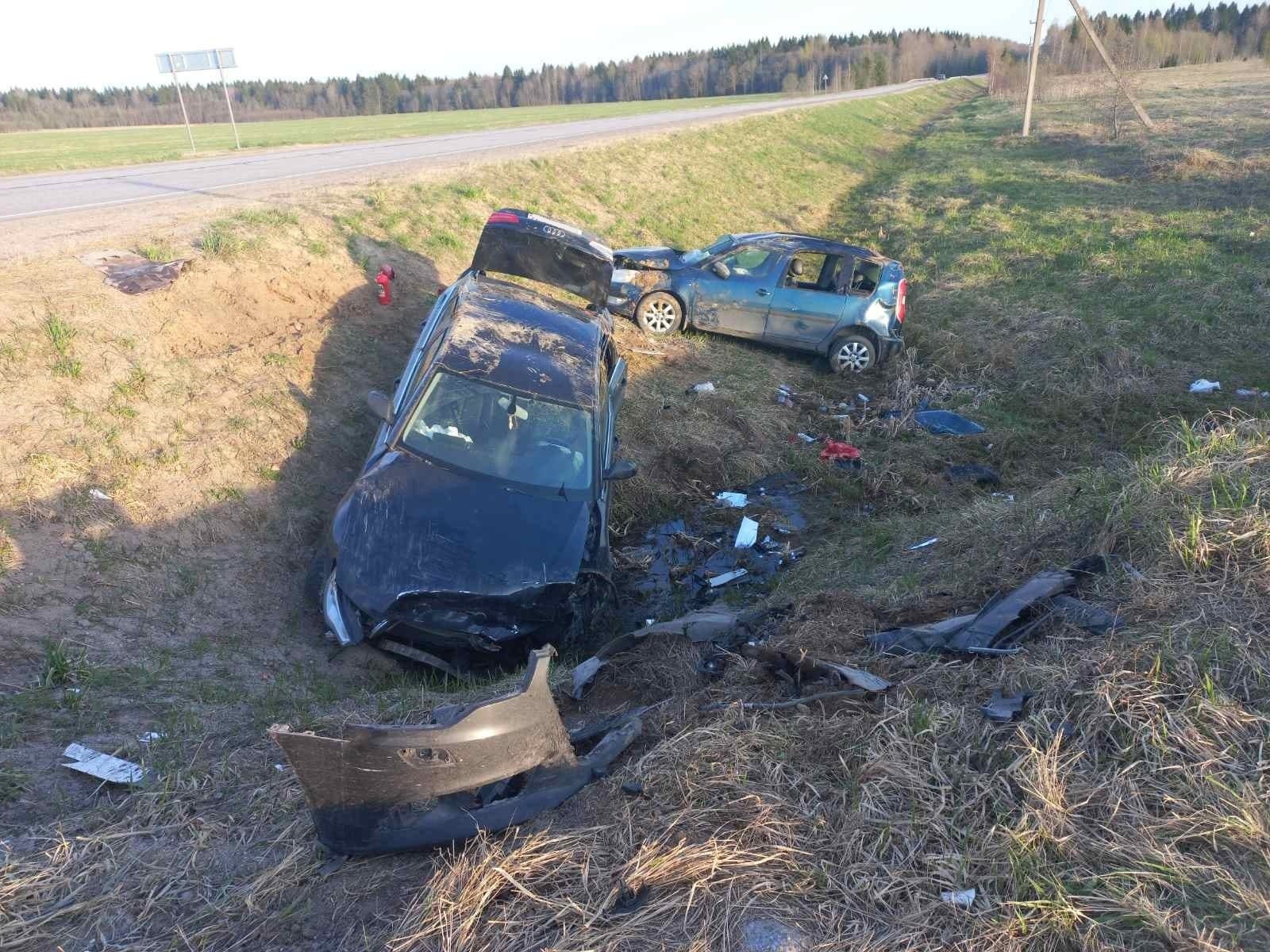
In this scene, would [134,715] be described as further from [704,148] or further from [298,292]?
[704,148]

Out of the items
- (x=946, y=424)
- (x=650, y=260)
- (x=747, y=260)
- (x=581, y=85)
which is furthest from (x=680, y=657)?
(x=581, y=85)

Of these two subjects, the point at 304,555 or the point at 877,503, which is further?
the point at 877,503

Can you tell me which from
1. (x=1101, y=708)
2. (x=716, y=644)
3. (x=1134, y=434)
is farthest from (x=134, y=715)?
(x=1134, y=434)

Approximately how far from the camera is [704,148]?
24.7 meters

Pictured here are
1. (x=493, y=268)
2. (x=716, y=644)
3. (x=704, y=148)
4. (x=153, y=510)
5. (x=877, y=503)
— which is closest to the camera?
(x=716, y=644)

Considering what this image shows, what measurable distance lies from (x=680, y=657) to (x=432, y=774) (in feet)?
5.68

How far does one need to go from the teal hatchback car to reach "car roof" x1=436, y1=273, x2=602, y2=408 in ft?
13.0

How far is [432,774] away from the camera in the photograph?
283 centimetres

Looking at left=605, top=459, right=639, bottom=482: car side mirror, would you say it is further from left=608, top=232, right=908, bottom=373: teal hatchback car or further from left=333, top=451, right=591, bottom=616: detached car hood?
left=608, top=232, right=908, bottom=373: teal hatchback car

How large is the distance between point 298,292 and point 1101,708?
29.2 feet

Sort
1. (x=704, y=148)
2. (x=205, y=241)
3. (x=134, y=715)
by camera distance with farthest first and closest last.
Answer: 1. (x=704, y=148)
2. (x=205, y=241)
3. (x=134, y=715)

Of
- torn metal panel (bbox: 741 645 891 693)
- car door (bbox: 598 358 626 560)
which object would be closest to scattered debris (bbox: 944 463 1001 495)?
car door (bbox: 598 358 626 560)

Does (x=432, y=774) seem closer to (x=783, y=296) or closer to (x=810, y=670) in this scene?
(x=810, y=670)

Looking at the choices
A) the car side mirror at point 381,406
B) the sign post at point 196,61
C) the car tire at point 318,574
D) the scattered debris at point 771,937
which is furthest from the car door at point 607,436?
the sign post at point 196,61
